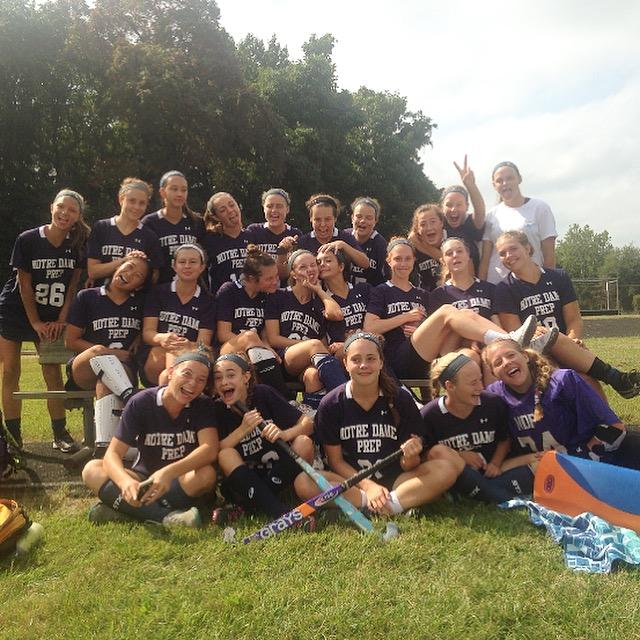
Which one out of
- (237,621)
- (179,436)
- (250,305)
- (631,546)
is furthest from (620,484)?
(250,305)

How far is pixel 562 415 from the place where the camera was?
409 cm

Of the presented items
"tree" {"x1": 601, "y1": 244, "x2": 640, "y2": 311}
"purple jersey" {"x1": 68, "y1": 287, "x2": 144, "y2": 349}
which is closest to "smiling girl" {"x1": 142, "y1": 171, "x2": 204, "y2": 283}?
"purple jersey" {"x1": 68, "y1": 287, "x2": 144, "y2": 349}

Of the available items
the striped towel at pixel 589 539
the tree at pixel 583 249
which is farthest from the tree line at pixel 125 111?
the tree at pixel 583 249

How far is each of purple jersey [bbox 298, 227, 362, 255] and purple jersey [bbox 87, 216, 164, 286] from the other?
1358mm

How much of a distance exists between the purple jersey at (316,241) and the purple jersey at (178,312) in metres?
1.22

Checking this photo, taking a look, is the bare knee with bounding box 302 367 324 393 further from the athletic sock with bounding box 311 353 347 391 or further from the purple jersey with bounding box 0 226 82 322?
the purple jersey with bounding box 0 226 82 322

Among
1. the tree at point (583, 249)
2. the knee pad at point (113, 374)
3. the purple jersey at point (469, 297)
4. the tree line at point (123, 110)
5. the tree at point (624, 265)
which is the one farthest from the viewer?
the tree at point (583, 249)

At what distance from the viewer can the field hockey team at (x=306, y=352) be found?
13.0 feet

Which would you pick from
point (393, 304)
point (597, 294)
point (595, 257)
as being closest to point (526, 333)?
point (393, 304)

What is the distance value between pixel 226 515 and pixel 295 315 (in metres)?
1.94

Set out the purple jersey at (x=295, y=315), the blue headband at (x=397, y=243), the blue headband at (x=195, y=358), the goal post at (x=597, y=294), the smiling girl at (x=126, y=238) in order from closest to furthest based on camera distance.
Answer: the blue headband at (x=195, y=358)
the purple jersey at (x=295, y=315)
the blue headband at (x=397, y=243)
the smiling girl at (x=126, y=238)
the goal post at (x=597, y=294)

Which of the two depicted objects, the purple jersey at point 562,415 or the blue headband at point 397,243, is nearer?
the purple jersey at point 562,415

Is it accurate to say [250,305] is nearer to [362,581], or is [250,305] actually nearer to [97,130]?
[362,581]

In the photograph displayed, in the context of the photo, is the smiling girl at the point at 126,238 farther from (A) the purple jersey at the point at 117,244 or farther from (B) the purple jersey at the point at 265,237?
(B) the purple jersey at the point at 265,237
